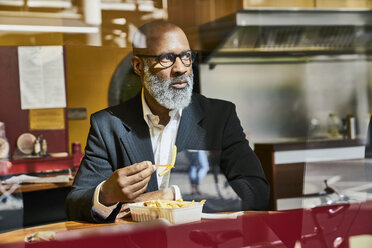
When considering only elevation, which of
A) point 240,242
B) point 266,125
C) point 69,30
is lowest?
point 240,242

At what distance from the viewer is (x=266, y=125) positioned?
1.47 metres

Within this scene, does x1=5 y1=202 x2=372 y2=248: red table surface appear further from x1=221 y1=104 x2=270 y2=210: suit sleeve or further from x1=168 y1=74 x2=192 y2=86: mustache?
x1=168 y1=74 x2=192 y2=86: mustache

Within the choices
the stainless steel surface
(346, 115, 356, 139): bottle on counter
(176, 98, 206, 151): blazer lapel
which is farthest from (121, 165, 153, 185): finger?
(346, 115, 356, 139): bottle on counter

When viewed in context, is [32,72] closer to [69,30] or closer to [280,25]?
[69,30]

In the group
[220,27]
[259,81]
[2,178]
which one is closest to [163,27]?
[220,27]

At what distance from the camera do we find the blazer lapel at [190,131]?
134 centimetres

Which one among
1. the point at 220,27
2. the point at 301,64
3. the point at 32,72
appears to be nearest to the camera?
the point at 32,72

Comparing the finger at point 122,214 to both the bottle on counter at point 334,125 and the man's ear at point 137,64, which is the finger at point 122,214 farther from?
the bottle on counter at point 334,125

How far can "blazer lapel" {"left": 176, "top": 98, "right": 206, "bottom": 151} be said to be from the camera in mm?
1338

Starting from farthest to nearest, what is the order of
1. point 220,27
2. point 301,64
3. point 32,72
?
1. point 301,64
2. point 220,27
3. point 32,72

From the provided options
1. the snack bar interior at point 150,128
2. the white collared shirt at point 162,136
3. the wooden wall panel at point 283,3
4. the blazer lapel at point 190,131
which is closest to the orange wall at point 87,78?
the snack bar interior at point 150,128

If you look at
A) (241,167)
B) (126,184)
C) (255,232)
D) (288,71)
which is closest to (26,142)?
(126,184)

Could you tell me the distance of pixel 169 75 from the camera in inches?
51.6

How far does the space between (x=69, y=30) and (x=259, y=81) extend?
0.57m
